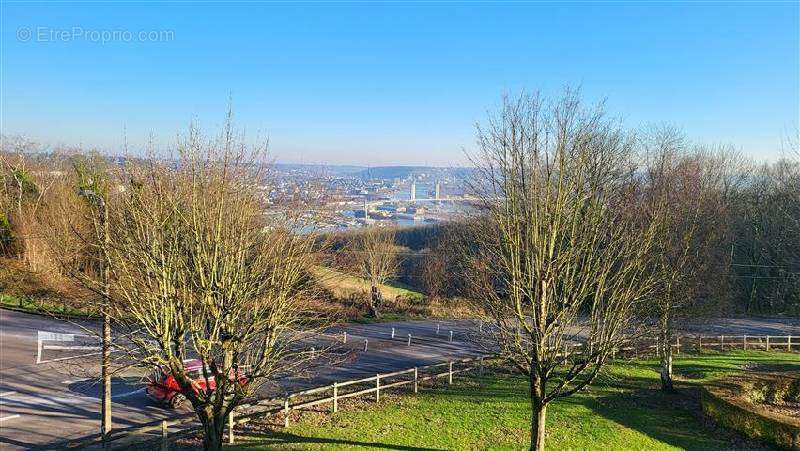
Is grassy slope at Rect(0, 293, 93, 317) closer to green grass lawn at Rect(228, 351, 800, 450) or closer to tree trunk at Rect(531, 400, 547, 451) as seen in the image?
green grass lawn at Rect(228, 351, 800, 450)

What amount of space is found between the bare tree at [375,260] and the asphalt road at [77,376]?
4207 millimetres

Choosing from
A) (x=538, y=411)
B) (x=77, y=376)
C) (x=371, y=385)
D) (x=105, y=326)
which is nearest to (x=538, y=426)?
(x=538, y=411)

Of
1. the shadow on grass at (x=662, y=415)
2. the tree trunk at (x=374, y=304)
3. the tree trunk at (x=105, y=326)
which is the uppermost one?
the tree trunk at (x=105, y=326)

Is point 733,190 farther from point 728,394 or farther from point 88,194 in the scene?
point 88,194

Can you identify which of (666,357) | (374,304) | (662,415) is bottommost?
(662,415)

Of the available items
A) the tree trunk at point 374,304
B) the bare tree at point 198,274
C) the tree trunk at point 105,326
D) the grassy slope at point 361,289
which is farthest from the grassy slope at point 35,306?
the bare tree at point 198,274

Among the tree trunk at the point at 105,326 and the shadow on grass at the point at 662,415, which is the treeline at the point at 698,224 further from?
the tree trunk at the point at 105,326

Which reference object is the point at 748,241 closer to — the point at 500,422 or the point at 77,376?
the point at 500,422

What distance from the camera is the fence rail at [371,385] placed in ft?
41.5

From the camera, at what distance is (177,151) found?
33.5ft

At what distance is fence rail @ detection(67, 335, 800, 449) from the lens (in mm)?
12634

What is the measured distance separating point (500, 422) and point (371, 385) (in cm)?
532

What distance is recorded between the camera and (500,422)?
15.0 meters

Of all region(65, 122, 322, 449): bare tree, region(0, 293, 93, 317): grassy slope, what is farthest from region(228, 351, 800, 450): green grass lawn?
region(0, 293, 93, 317): grassy slope
